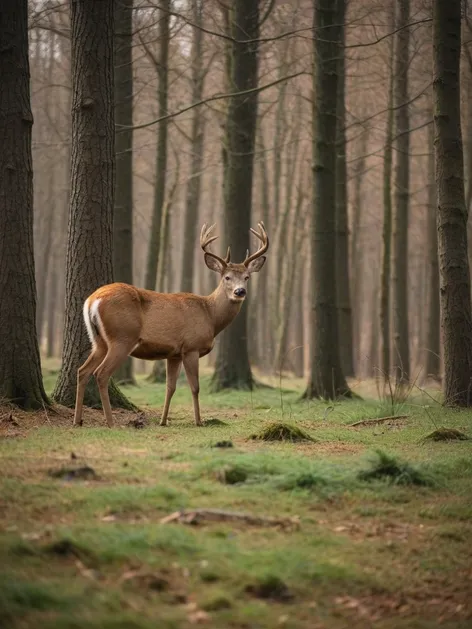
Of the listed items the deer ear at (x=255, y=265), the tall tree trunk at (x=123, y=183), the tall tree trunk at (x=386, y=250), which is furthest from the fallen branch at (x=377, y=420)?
the tall tree trunk at (x=123, y=183)

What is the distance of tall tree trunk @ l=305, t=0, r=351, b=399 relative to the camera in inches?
573

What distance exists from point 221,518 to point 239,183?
11690mm

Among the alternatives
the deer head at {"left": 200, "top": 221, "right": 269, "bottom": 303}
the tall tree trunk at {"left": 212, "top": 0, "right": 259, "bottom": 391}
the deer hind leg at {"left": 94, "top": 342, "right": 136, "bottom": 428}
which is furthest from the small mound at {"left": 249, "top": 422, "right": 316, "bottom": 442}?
the tall tree trunk at {"left": 212, "top": 0, "right": 259, "bottom": 391}

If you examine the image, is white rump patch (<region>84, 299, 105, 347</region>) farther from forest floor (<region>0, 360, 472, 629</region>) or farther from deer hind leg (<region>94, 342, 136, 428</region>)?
forest floor (<region>0, 360, 472, 629</region>)

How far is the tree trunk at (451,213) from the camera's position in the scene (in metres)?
11.7

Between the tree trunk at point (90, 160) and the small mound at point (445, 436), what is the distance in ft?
13.3

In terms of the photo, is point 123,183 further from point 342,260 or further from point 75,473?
point 75,473

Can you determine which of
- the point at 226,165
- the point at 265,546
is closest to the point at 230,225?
the point at 226,165

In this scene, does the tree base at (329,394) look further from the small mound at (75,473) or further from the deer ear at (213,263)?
the small mound at (75,473)

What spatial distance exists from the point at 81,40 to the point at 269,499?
697 centimetres

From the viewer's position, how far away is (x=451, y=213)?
1195cm

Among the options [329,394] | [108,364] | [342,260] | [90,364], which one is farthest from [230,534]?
[342,260]

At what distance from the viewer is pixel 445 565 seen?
5.33m

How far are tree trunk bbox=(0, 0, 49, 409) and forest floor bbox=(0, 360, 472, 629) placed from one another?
4.94ft
